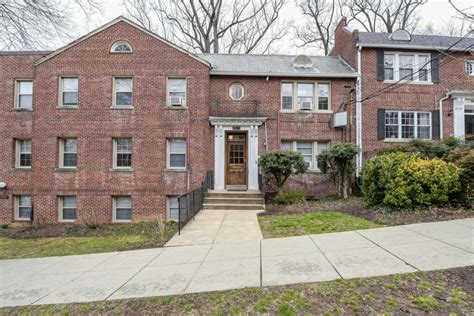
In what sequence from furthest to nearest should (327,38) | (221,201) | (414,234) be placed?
(327,38)
(221,201)
(414,234)

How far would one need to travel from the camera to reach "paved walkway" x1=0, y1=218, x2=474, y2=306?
12.1ft

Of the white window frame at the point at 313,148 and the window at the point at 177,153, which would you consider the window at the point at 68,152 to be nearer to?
the window at the point at 177,153

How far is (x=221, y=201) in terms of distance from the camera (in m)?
10.2

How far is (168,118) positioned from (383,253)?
9.80m

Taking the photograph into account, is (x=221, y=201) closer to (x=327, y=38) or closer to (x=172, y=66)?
(x=172, y=66)

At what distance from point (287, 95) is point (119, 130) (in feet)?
26.1

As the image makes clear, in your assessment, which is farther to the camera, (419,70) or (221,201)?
(419,70)

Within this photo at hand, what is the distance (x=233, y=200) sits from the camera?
10.2 metres

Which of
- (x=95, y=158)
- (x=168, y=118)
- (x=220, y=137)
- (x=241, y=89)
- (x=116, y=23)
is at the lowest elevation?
(x=95, y=158)

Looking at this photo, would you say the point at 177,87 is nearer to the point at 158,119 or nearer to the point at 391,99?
the point at 158,119

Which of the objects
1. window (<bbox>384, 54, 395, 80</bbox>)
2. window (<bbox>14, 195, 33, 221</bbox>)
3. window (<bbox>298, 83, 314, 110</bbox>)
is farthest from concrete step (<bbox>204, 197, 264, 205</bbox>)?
window (<bbox>384, 54, 395, 80</bbox>)

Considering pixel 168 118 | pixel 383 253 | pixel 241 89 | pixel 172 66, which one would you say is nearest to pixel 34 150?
pixel 168 118

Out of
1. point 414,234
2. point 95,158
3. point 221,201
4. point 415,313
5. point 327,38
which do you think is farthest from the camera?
→ point 327,38

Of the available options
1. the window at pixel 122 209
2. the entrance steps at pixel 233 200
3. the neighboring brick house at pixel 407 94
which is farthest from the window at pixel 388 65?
the window at pixel 122 209
